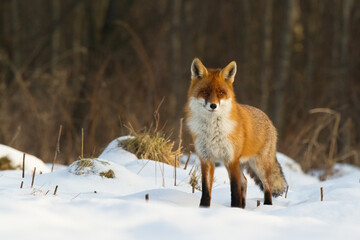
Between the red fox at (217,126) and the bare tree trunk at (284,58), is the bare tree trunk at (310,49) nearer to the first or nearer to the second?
the bare tree trunk at (284,58)

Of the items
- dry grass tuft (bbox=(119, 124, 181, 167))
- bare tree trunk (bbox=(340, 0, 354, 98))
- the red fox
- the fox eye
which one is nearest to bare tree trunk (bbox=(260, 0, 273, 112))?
bare tree trunk (bbox=(340, 0, 354, 98))

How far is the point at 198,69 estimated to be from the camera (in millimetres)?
3811

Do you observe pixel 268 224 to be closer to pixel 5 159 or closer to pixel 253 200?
pixel 253 200

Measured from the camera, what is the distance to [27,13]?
2233 centimetres

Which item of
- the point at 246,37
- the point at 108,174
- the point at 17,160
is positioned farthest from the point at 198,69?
the point at 246,37

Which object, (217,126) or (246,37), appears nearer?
(217,126)

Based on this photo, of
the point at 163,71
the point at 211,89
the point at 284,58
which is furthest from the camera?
the point at 163,71

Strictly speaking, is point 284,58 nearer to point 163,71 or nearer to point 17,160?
point 163,71

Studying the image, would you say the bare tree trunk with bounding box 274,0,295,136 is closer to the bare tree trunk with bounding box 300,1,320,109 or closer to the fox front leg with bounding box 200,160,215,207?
the bare tree trunk with bounding box 300,1,320,109

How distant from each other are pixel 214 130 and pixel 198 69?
0.53 meters

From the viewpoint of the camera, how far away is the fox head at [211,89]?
11.7 ft

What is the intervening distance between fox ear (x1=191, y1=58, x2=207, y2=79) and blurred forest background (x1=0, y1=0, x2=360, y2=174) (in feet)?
7.48

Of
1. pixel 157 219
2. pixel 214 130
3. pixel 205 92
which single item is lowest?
pixel 157 219

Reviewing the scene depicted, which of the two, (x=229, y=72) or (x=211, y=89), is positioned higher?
(x=229, y=72)
